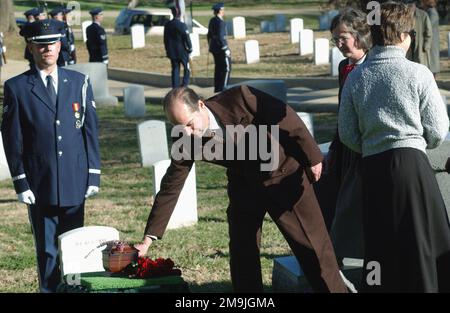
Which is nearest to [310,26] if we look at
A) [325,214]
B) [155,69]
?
[155,69]

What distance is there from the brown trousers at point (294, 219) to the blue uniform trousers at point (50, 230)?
4.70ft

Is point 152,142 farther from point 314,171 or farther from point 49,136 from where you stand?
point 314,171

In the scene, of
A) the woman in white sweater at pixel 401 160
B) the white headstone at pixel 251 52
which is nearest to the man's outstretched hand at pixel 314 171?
the woman in white sweater at pixel 401 160

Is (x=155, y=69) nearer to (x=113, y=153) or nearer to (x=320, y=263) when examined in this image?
(x=113, y=153)

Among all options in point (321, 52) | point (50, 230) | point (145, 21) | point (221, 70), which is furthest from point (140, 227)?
point (145, 21)

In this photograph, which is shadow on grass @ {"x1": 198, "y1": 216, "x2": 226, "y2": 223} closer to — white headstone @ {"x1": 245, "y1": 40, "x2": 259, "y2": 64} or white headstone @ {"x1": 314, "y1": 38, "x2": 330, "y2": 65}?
white headstone @ {"x1": 314, "y1": 38, "x2": 330, "y2": 65}

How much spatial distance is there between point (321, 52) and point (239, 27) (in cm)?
1113

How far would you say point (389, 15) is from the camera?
5449 millimetres

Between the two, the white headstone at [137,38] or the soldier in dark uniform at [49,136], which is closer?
the soldier in dark uniform at [49,136]

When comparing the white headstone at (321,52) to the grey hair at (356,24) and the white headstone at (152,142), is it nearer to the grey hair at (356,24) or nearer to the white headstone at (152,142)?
the white headstone at (152,142)

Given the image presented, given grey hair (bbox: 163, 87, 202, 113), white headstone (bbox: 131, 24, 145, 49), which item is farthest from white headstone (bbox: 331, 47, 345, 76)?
grey hair (bbox: 163, 87, 202, 113)

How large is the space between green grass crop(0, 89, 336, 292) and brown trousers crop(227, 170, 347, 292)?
1582mm

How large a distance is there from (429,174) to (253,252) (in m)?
1.14

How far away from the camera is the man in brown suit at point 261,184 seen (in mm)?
5664
